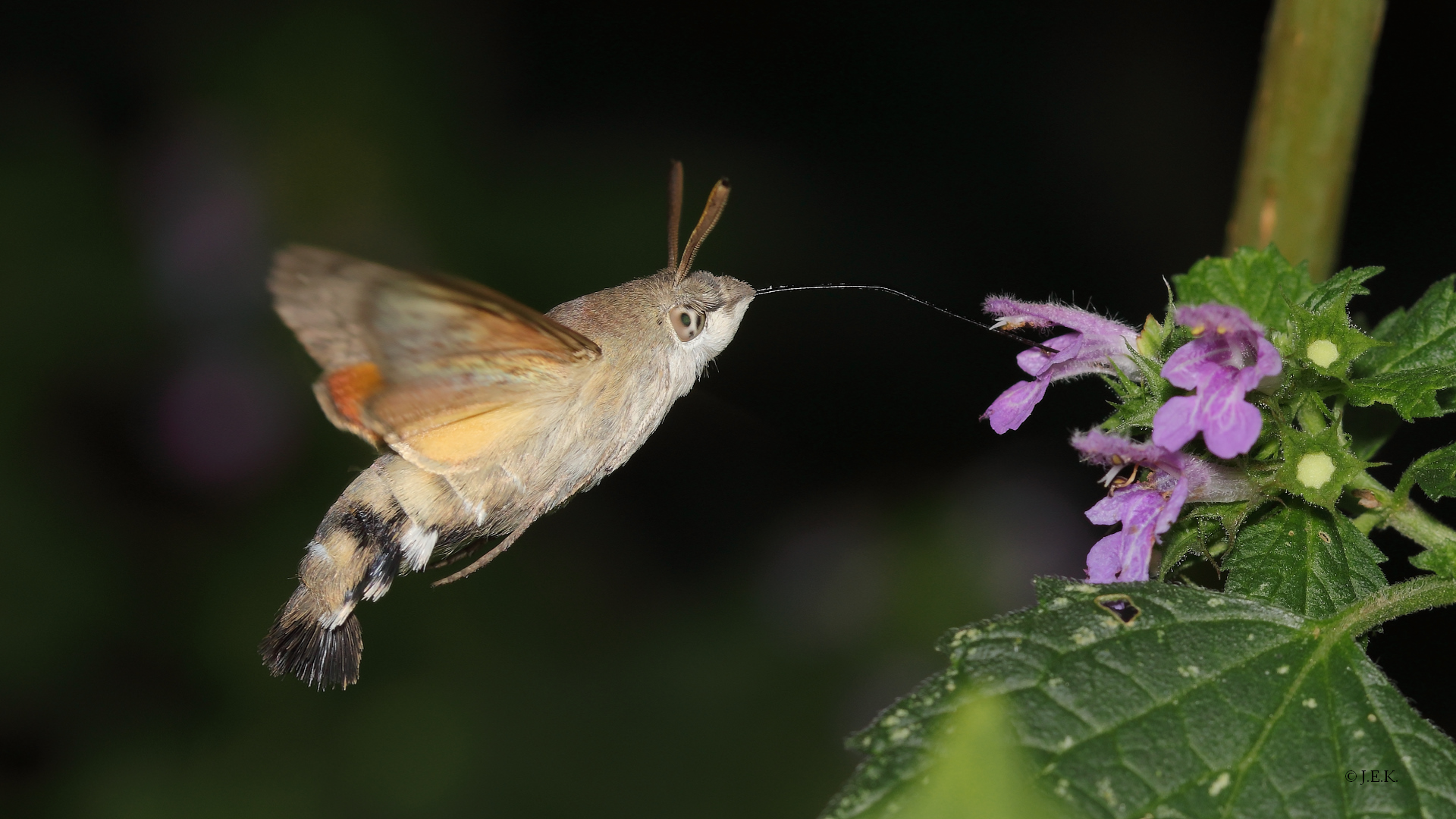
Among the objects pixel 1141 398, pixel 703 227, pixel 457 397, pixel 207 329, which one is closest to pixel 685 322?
pixel 703 227

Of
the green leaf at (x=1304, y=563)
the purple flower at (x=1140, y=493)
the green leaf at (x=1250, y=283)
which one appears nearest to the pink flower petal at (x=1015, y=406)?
the purple flower at (x=1140, y=493)

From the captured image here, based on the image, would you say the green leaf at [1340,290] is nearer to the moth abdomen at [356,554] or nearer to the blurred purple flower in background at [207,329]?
the moth abdomen at [356,554]

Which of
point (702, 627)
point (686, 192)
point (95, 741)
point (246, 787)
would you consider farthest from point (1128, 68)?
point (95, 741)

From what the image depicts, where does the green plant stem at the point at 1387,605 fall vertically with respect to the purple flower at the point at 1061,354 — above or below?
below

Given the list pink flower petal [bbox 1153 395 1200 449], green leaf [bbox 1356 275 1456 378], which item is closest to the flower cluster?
pink flower petal [bbox 1153 395 1200 449]

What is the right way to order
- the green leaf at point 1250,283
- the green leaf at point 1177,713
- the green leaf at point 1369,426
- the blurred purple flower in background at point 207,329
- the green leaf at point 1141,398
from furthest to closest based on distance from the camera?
1. the blurred purple flower in background at point 207,329
2. the green leaf at point 1369,426
3. the green leaf at point 1250,283
4. the green leaf at point 1141,398
5. the green leaf at point 1177,713
